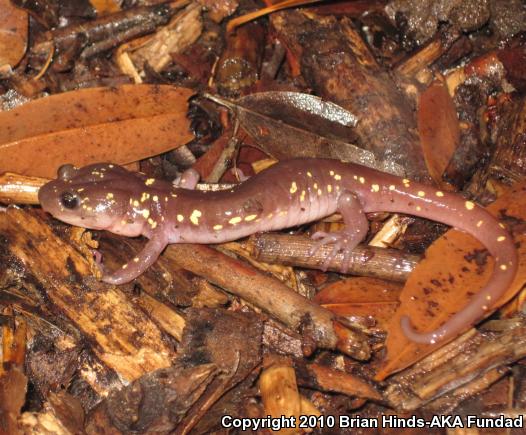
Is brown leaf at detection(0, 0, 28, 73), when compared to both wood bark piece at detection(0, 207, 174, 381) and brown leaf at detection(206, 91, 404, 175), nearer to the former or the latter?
wood bark piece at detection(0, 207, 174, 381)

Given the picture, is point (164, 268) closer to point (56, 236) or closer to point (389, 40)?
point (56, 236)

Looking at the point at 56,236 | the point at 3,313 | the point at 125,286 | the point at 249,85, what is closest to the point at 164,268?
the point at 125,286

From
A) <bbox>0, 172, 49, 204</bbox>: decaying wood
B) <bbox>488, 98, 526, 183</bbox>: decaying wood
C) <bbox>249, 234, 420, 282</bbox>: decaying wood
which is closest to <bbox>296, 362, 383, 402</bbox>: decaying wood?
<bbox>249, 234, 420, 282</bbox>: decaying wood

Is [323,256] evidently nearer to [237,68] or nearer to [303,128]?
[303,128]

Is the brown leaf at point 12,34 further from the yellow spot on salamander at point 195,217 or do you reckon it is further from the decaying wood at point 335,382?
the decaying wood at point 335,382

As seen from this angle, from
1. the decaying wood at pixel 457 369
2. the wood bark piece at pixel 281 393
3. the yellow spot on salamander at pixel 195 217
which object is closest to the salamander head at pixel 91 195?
the yellow spot on salamander at pixel 195 217

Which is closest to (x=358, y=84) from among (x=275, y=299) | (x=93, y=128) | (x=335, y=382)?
(x=275, y=299)
